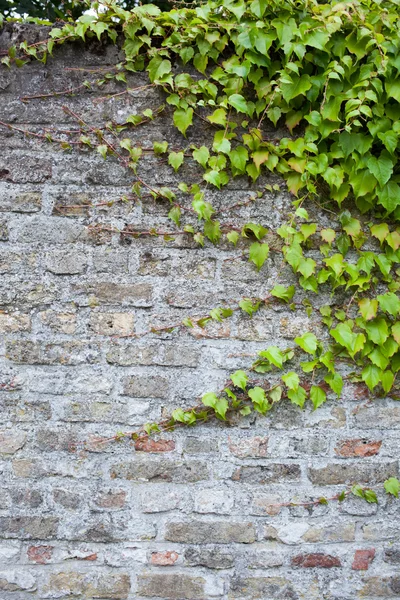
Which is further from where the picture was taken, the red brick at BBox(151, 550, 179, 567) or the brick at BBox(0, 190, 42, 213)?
the brick at BBox(0, 190, 42, 213)

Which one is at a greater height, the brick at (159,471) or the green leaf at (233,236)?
the green leaf at (233,236)

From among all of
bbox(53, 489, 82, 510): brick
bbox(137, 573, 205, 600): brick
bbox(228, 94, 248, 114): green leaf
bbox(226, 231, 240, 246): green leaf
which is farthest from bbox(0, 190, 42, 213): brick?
bbox(137, 573, 205, 600): brick

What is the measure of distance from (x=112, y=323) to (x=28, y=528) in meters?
1.00

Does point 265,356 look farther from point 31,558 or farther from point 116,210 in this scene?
point 31,558

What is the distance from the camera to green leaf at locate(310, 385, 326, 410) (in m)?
2.46

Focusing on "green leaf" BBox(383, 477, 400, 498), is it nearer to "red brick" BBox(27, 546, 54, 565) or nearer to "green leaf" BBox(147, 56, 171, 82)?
"red brick" BBox(27, 546, 54, 565)

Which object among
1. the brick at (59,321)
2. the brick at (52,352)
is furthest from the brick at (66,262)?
the brick at (52,352)

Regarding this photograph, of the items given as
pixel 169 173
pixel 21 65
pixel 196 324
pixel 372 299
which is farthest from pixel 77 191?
pixel 372 299

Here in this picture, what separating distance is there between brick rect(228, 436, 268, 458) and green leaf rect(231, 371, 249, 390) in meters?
0.25

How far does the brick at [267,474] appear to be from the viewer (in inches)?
96.3

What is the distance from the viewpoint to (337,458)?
248cm

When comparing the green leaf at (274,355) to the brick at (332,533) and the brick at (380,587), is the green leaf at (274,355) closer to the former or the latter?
the brick at (332,533)

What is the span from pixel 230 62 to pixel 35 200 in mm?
1117

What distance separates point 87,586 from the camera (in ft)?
7.82
